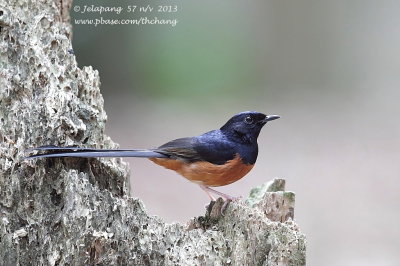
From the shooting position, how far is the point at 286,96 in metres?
13.6

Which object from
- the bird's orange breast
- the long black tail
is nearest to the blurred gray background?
the bird's orange breast

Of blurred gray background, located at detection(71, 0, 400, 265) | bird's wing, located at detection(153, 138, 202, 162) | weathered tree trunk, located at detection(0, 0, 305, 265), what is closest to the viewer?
weathered tree trunk, located at detection(0, 0, 305, 265)

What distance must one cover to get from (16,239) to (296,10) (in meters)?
11.1

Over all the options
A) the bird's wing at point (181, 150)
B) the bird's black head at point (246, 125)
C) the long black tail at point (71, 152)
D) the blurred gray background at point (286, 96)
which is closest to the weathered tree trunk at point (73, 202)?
the long black tail at point (71, 152)

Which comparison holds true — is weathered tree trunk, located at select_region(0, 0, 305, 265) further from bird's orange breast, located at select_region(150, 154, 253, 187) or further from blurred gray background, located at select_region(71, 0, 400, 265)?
blurred gray background, located at select_region(71, 0, 400, 265)

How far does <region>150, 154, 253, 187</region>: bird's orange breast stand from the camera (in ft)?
13.7

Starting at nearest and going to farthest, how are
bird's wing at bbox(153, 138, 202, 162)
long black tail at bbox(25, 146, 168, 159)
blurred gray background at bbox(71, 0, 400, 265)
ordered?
long black tail at bbox(25, 146, 168, 159) → bird's wing at bbox(153, 138, 202, 162) → blurred gray background at bbox(71, 0, 400, 265)

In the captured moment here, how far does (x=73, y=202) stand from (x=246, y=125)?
1393mm

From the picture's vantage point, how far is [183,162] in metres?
4.19

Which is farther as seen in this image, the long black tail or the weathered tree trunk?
the long black tail

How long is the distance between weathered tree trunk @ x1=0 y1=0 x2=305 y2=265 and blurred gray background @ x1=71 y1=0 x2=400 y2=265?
4.24 m

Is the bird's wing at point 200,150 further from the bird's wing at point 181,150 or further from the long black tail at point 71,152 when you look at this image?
the long black tail at point 71,152

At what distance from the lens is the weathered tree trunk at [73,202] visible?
3305 mm

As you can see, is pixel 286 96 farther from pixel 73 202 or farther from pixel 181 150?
pixel 73 202
